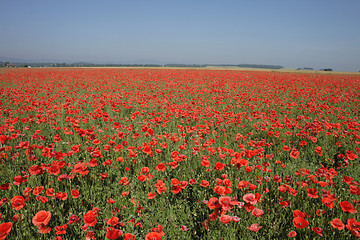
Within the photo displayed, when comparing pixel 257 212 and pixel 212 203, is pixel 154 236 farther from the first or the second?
pixel 257 212

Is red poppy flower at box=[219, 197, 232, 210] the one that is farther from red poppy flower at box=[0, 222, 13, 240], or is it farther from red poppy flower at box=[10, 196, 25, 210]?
red poppy flower at box=[10, 196, 25, 210]

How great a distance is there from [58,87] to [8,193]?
11.7 meters

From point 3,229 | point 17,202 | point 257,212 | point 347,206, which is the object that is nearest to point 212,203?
point 257,212

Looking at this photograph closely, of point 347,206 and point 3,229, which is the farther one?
A: point 347,206

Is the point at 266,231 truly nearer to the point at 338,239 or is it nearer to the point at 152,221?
the point at 338,239

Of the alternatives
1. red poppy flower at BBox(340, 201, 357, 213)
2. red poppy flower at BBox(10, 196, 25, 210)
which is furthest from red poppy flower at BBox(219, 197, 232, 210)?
red poppy flower at BBox(10, 196, 25, 210)

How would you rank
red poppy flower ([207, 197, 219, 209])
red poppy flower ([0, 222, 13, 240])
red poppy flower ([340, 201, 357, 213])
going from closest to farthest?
1. red poppy flower ([0, 222, 13, 240])
2. red poppy flower ([340, 201, 357, 213])
3. red poppy flower ([207, 197, 219, 209])

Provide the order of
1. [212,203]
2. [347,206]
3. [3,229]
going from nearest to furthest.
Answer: [3,229] < [347,206] < [212,203]

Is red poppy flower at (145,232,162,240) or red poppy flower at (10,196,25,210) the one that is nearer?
red poppy flower at (145,232,162,240)

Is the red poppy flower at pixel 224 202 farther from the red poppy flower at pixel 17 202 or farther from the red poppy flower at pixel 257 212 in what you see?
the red poppy flower at pixel 17 202

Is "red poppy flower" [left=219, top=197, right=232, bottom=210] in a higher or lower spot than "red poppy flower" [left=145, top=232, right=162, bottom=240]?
higher

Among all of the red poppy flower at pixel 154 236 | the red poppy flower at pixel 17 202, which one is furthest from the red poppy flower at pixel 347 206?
the red poppy flower at pixel 17 202

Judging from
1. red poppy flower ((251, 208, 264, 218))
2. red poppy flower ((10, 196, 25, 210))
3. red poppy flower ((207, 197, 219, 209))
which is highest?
red poppy flower ((10, 196, 25, 210))

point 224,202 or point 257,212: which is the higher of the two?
point 224,202
